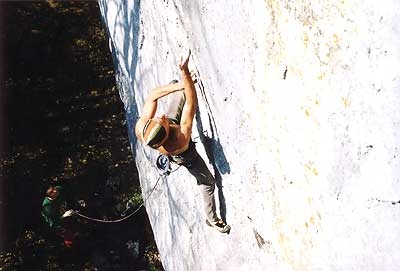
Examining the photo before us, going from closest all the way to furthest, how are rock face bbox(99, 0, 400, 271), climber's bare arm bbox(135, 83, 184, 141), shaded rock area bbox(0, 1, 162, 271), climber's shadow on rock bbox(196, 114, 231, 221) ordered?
1. rock face bbox(99, 0, 400, 271)
2. climber's bare arm bbox(135, 83, 184, 141)
3. climber's shadow on rock bbox(196, 114, 231, 221)
4. shaded rock area bbox(0, 1, 162, 271)

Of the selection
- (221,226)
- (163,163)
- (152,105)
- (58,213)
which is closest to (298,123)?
(152,105)

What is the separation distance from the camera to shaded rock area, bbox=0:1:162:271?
8445mm

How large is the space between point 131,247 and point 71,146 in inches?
81.5

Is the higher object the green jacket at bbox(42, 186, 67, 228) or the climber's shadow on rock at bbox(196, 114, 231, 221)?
the climber's shadow on rock at bbox(196, 114, 231, 221)

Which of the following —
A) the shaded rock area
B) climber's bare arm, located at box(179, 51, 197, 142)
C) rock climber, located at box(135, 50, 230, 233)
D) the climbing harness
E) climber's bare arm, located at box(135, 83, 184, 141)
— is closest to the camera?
rock climber, located at box(135, 50, 230, 233)

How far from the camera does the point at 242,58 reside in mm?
3340

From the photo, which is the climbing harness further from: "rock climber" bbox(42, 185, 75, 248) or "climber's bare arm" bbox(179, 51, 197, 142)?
"rock climber" bbox(42, 185, 75, 248)

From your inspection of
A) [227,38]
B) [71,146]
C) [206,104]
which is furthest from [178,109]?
[71,146]

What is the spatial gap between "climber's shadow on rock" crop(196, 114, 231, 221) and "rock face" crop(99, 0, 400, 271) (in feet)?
0.05

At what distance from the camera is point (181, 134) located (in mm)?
4082

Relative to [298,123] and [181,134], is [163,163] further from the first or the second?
[298,123]

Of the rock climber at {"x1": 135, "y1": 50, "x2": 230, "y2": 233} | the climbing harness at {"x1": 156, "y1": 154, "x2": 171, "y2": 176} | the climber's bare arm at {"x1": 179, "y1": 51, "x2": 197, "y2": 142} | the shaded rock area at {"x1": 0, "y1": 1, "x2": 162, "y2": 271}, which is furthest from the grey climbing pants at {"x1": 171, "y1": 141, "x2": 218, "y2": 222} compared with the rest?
the shaded rock area at {"x1": 0, "y1": 1, "x2": 162, "y2": 271}

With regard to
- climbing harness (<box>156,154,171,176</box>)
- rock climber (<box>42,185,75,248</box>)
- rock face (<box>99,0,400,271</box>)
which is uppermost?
rock face (<box>99,0,400,271</box>)

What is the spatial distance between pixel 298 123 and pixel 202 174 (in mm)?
1826
